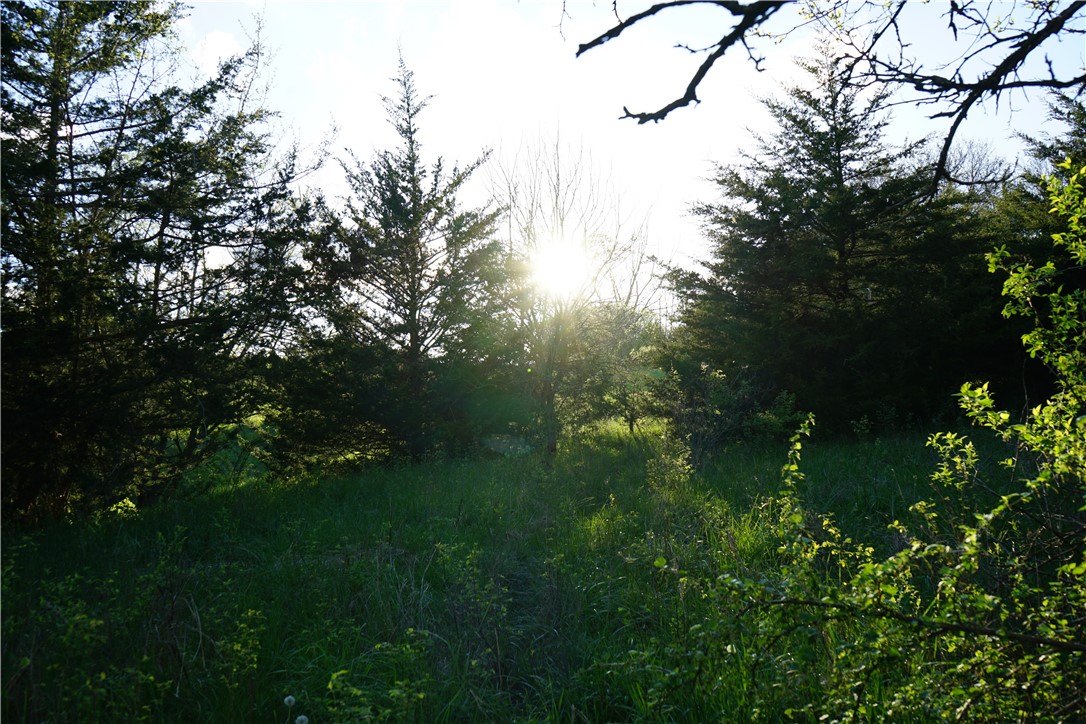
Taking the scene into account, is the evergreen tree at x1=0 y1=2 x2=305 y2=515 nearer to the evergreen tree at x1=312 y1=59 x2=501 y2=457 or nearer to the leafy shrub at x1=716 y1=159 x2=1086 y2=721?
the evergreen tree at x1=312 y1=59 x2=501 y2=457

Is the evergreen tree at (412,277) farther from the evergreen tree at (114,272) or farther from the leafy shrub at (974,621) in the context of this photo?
the leafy shrub at (974,621)

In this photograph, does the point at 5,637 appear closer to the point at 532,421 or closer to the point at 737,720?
the point at 737,720

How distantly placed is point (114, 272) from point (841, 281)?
10.1 metres

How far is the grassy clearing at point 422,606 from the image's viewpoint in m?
3.13

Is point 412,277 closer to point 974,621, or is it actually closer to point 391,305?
point 391,305

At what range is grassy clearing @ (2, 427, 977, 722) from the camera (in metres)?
3.13

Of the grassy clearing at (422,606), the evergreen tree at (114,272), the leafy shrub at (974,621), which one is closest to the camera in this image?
the leafy shrub at (974,621)

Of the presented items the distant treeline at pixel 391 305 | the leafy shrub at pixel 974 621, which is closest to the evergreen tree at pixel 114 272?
the distant treeline at pixel 391 305

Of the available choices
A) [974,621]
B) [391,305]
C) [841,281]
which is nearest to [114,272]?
[391,305]

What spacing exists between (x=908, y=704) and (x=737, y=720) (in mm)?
762

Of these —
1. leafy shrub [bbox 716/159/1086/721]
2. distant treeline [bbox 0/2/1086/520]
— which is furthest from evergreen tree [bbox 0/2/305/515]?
leafy shrub [bbox 716/159/1086/721]

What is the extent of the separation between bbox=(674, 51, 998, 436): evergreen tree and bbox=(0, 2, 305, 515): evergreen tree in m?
7.19

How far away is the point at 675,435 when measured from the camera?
1009cm

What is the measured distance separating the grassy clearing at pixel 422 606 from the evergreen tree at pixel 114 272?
0.91m
